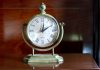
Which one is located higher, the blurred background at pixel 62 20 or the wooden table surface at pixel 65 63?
the blurred background at pixel 62 20

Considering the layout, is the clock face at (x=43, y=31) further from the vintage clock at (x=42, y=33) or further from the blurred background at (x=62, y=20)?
the blurred background at (x=62, y=20)

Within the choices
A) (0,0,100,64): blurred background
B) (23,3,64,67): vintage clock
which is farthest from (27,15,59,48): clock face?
(0,0,100,64): blurred background

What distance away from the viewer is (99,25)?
3.63 feet

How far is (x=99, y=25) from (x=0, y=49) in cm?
45

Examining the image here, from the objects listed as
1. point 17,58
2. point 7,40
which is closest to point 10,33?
point 7,40

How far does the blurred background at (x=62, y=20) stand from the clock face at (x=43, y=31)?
0.19 metres

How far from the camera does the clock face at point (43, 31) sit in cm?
94

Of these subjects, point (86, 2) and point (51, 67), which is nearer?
point (51, 67)

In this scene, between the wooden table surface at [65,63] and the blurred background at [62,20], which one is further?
the blurred background at [62,20]

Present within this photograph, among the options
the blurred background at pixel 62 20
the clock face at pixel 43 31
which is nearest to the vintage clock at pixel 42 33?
the clock face at pixel 43 31

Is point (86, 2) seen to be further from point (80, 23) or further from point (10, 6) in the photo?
point (10, 6)

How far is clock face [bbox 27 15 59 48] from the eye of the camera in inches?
36.9

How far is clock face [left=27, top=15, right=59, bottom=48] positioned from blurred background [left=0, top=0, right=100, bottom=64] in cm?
19

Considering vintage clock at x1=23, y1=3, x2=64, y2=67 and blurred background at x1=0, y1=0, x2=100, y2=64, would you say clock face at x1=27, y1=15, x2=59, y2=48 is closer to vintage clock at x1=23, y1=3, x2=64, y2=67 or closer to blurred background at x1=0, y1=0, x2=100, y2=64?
vintage clock at x1=23, y1=3, x2=64, y2=67
